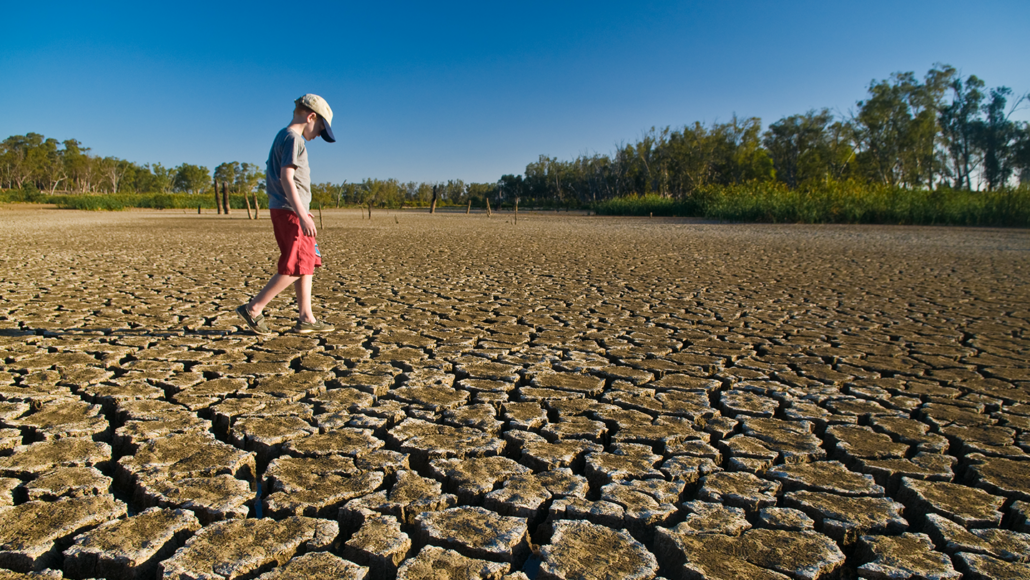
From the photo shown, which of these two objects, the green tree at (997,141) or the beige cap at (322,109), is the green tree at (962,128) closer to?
the green tree at (997,141)

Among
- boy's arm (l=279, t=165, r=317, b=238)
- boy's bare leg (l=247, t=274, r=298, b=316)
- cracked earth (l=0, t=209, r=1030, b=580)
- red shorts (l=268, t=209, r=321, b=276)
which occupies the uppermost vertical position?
boy's arm (l=279, t=165, r=317, b=238)

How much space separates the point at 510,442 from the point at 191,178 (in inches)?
3883

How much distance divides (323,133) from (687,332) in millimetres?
2997

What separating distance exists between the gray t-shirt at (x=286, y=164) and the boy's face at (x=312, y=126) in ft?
0.21

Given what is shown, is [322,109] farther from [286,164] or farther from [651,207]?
[651,207]

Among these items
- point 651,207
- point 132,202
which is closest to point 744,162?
point 651,207

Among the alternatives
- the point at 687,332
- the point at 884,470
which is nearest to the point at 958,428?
the point at 884,470

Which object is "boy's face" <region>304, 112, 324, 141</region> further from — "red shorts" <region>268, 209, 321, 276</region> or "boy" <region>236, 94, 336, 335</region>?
"red shorts" <region>268, 209, 321, 276</region>

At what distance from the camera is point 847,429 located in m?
2.59

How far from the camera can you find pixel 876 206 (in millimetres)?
23703

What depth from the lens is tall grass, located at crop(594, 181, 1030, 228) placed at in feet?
73.4

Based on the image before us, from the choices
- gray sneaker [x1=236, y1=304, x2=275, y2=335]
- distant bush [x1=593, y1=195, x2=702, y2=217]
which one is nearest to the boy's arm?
gray sneaker [x1=236, y1=304, x2=275, y2=335]

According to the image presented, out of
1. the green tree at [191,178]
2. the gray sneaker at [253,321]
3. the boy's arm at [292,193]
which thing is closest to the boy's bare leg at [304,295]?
the gray sneaker at [253,321]

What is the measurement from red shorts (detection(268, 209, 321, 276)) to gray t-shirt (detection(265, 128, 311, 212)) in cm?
6
